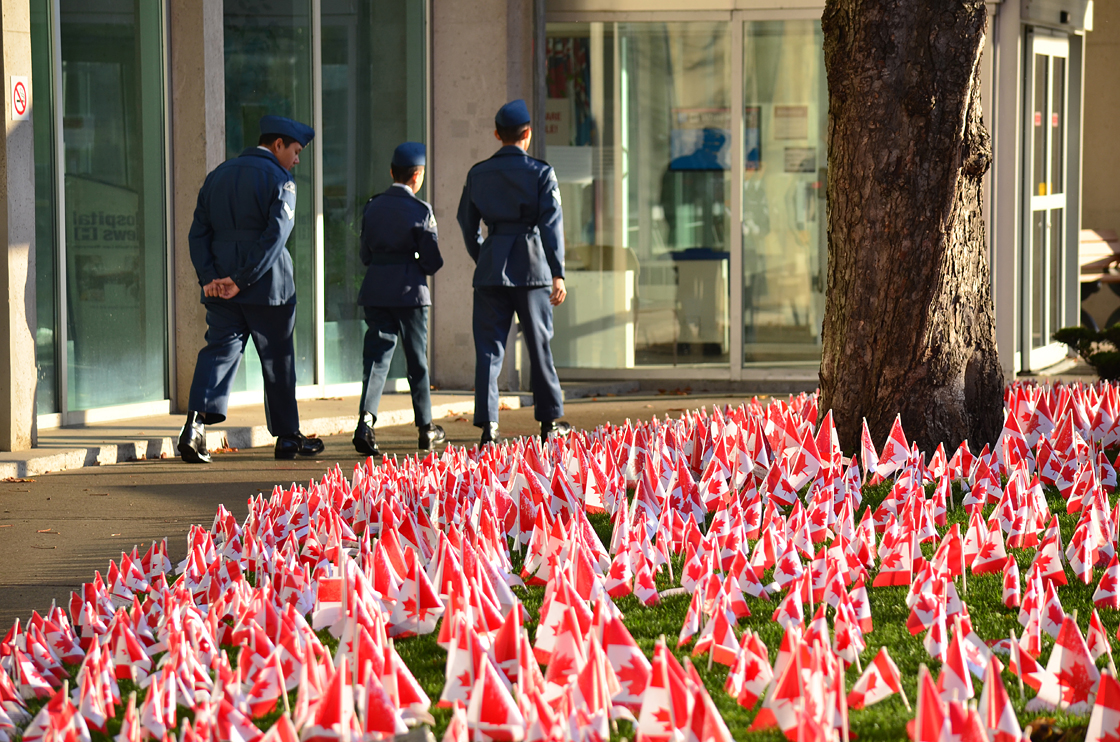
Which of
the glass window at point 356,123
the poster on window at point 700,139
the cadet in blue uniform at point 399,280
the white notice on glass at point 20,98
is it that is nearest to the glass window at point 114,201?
the white notice on glass at point 20,98

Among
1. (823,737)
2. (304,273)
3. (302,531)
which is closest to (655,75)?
(304,273)

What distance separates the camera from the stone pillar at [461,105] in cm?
1191

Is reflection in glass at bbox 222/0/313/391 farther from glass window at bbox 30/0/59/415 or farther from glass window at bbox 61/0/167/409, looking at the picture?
glass window at bbox 30/0/59/415

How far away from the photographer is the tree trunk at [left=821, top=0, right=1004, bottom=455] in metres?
6.32

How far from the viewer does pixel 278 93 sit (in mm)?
10906

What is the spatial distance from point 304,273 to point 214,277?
3.25 metres

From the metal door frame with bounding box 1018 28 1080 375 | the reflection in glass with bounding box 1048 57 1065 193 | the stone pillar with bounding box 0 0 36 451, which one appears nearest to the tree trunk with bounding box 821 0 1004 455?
the stone pillar with bounding box 0 0 36 451

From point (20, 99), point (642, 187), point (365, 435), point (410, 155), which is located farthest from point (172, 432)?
point (642, 187)

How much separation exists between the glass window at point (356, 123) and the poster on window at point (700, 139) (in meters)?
2.31

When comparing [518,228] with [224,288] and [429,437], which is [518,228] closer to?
[429,437]

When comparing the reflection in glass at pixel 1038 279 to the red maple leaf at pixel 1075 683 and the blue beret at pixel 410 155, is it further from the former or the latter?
the red maple leaf at pixel 1075 683

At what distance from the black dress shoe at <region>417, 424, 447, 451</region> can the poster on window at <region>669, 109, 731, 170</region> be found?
16.0ft

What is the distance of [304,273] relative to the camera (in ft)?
36.9

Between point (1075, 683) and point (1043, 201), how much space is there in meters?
11.3
